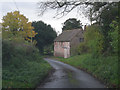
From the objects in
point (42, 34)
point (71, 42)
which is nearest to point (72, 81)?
point (71, 42)

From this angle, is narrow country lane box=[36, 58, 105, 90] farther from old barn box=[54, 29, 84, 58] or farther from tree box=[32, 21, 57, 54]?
tree box=[32, 21, 57, 54]

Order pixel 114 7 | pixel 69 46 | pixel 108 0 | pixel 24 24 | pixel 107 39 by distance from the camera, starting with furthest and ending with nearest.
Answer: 1. pixel 69 46
2. pixel 24 24
3. pixel 107 39
4. pixel 114 7
5. pixel 108 0

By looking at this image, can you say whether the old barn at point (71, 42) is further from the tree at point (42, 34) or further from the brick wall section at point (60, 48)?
the tree at point (42, 34)

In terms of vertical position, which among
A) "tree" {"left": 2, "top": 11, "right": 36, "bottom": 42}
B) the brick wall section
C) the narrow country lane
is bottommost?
the narrow country lane

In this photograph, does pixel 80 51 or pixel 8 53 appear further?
pixel 80 51

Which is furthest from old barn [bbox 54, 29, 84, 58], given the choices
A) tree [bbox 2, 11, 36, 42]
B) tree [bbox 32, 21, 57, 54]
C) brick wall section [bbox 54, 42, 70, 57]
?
tree [bbox 2, 11, 36, 42]

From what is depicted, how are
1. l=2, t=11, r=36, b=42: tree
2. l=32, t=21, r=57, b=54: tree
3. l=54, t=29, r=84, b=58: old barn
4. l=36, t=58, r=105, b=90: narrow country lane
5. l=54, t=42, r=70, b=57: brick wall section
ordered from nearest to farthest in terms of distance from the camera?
l=36, t=58, r=105, b=90: narrow country lane < l=2, t=11, r=36, b=42: tree < l=54, t=29, r=84, b=58: old barn < l=54, t=42, r=70, b=57: brick wall section < l=32, t=21, r=57, b=54: tree

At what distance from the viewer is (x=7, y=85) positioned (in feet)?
29.7

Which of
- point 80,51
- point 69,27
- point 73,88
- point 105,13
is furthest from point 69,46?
point 73,88

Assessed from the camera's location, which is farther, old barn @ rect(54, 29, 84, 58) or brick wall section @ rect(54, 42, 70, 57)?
brick wall section @ rect(54, 42, 70, 57)

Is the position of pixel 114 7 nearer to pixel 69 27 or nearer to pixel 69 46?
pixel 69 46

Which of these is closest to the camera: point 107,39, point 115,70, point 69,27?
point 115,70

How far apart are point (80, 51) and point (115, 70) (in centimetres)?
2168

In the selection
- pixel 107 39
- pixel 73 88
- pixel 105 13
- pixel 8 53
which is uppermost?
pixel 105 13
